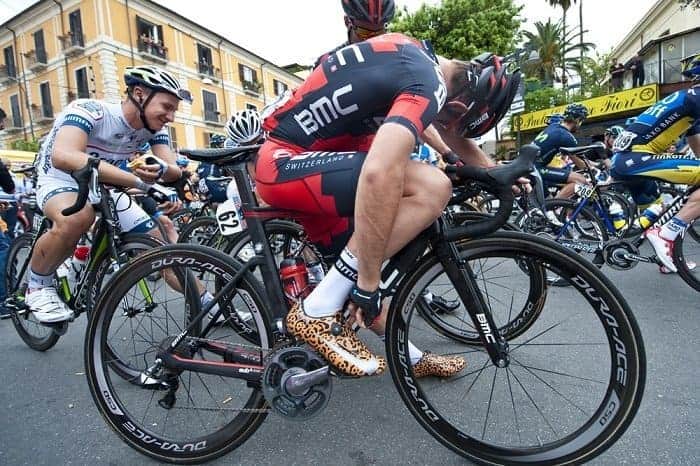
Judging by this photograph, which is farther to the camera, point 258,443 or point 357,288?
point 258,443

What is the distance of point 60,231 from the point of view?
8.25 feet

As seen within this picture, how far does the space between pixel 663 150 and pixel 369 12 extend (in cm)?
360

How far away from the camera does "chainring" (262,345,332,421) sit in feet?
5.30

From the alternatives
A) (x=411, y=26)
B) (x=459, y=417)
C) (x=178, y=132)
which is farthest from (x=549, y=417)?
(x=178, y=132)

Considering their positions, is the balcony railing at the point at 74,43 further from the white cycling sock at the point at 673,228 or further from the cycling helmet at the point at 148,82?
the white cycling sock at the point at 673,228

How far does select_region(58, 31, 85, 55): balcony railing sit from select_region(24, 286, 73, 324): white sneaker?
30.0 metres

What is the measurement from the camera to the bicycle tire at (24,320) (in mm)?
3061

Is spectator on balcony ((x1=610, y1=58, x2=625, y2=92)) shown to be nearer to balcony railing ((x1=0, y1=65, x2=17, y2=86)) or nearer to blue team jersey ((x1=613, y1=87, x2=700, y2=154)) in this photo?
blue team jersey ((x1=613, y1=87, x2=700, y2=154))

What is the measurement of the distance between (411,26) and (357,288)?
22.7m

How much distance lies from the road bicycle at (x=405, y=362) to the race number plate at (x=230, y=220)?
1.66 ft

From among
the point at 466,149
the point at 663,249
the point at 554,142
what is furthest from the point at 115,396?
the point at 554,142

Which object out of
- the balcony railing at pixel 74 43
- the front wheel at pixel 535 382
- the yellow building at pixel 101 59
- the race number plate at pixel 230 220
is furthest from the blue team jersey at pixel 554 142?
the balcony railing at pixel 74 43

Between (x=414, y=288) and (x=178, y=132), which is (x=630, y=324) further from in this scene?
(x=178, y=132)

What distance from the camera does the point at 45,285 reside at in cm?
274
